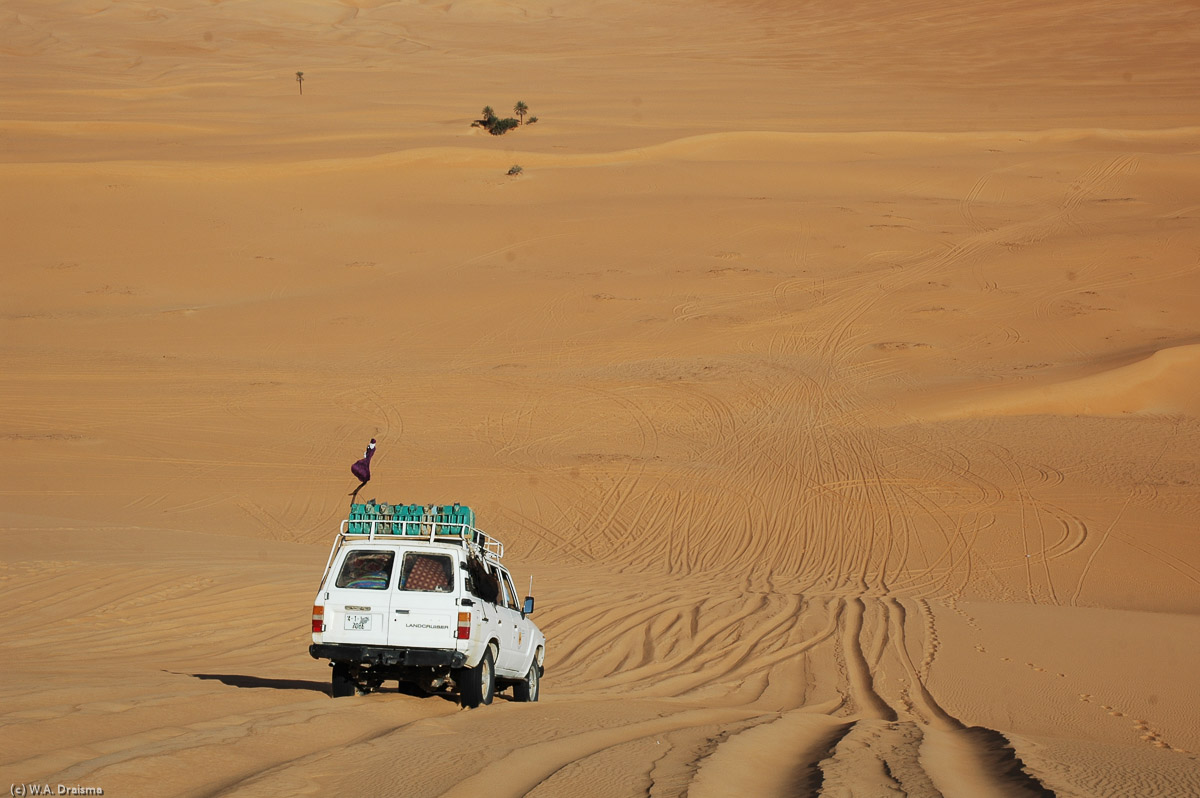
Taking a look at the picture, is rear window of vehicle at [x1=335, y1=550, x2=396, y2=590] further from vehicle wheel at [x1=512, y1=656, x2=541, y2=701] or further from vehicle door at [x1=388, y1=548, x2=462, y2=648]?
vehicle wheel at [x1=512, y1=656, x2=541, y2=701]

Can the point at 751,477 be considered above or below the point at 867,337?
below

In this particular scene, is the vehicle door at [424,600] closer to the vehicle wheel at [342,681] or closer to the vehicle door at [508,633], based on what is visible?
the vehicle wheel at [342,681]

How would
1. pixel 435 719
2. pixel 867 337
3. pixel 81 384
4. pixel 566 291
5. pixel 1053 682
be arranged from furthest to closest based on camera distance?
1. pixel 566 291
2. pixel 867 337
3. pixel 81 384
4. pixel 1053 682
5. pixel 435 719

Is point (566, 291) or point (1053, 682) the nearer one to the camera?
point (1053, 682)

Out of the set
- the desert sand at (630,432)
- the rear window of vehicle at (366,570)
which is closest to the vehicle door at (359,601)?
the rear window of vehicle at (366,570)

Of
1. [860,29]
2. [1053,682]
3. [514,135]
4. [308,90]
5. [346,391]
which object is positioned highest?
[860,29]

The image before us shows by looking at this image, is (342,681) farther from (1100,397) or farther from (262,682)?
(1100,397)

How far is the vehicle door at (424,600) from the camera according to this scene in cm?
851

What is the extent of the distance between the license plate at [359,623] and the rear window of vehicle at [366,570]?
25 cm

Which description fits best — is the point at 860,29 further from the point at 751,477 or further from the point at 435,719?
the point at 435,719

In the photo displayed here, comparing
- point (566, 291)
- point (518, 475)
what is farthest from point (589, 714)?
point (566, 291)

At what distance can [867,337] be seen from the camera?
29.1 metres

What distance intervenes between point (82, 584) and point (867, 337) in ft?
68.4

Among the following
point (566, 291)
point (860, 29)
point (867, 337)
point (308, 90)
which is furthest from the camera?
point (860, 29)
